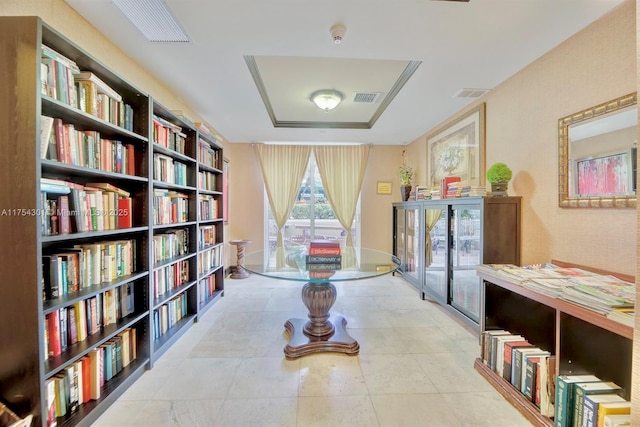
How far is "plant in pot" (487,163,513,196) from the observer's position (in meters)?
2.16

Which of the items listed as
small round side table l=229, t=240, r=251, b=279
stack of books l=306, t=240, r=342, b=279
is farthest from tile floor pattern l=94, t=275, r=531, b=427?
small round side table l=229, t=240, r=251, b=279

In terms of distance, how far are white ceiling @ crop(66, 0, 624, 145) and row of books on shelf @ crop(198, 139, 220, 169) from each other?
51cm

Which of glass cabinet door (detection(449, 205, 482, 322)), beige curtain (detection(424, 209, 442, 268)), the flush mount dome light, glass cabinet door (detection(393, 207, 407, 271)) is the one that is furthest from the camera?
glass cabinet door (detection(393, 207, 407, 271))

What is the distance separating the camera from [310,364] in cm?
186

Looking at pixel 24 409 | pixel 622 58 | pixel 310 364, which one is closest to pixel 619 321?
pixel 622 58

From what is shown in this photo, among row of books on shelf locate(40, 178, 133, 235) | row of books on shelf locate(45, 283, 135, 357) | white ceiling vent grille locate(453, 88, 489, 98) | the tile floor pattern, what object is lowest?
the tile floor pattern

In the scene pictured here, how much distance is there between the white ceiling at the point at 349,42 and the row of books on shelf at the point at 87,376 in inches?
82.1

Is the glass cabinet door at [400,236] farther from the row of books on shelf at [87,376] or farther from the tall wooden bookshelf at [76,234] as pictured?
the row of books on shelf at [87,376]

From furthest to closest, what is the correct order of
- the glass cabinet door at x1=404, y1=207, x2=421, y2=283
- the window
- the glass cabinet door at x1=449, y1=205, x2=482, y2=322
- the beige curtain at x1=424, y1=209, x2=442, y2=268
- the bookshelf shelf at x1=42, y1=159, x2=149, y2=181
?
the window → the glass cabinet door at x1=404, y1=207, x2=421, y2=283 → the beige curtain at x1=424, y1=209, x2=442, y2=268 → the glass cabinet door at x1=449, y1=205, x2=482, y2=322 → the bookshelf shelf at x1=42, y1=159, x2=149, y2=181

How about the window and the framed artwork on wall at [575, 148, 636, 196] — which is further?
the window

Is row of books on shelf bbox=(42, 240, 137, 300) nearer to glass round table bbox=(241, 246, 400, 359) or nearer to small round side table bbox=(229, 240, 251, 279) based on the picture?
glass round table bbox=(241, 246, 400, 359)

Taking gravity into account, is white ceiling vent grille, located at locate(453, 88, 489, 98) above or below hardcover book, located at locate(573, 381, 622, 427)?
above

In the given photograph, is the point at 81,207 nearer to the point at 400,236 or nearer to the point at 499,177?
the point at 499,177

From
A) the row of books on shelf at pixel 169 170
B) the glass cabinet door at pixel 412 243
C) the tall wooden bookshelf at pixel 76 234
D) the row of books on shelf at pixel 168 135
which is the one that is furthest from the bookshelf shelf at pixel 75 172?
the glass cabinet door at pixel 412 243
